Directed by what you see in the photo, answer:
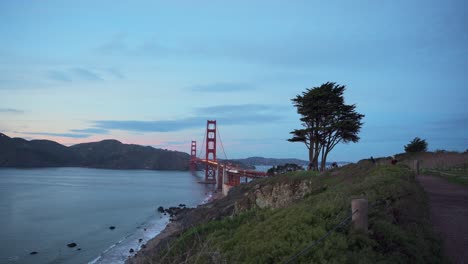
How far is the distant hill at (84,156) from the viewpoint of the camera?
363 ft

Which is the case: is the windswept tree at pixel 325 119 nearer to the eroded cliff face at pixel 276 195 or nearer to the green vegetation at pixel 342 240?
the eroded cliff face at pixel 276 195

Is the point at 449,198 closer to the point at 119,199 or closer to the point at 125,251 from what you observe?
Answer: the point at 125,251

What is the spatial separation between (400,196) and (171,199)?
35.9m

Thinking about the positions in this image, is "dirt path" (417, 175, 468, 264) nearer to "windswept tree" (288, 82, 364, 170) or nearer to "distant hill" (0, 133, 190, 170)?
"windswept tree" (288, 82, 364, 170)

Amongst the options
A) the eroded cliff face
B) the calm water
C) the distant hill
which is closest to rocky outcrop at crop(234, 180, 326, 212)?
the eroded cliff face

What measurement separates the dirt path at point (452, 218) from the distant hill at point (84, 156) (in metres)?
111

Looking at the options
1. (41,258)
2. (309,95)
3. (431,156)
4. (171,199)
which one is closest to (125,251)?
(41,258)

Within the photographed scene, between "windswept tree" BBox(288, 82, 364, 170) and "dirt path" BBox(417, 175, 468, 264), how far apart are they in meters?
8.86

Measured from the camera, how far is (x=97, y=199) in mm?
38969

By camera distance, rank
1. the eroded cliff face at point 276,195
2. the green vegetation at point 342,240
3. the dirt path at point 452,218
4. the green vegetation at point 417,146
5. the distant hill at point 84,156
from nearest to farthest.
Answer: the green vegetation at point 342,240, the dirt path at point 452,218, the eroded cliff face at point 276,195, the green vegetation at point 417,146, the distant hill at point 84,156

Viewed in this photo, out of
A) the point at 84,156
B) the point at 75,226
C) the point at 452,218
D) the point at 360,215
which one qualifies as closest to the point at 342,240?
the point at 360,215

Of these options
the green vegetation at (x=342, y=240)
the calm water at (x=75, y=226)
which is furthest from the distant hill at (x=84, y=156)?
the green vegetation at (x=342, y=240)

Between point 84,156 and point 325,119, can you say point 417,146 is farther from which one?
point 84,156

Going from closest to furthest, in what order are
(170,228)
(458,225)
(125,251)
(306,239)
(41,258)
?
(306,239) < (458,225) < (41,258) < (125,251) < (170,228)
